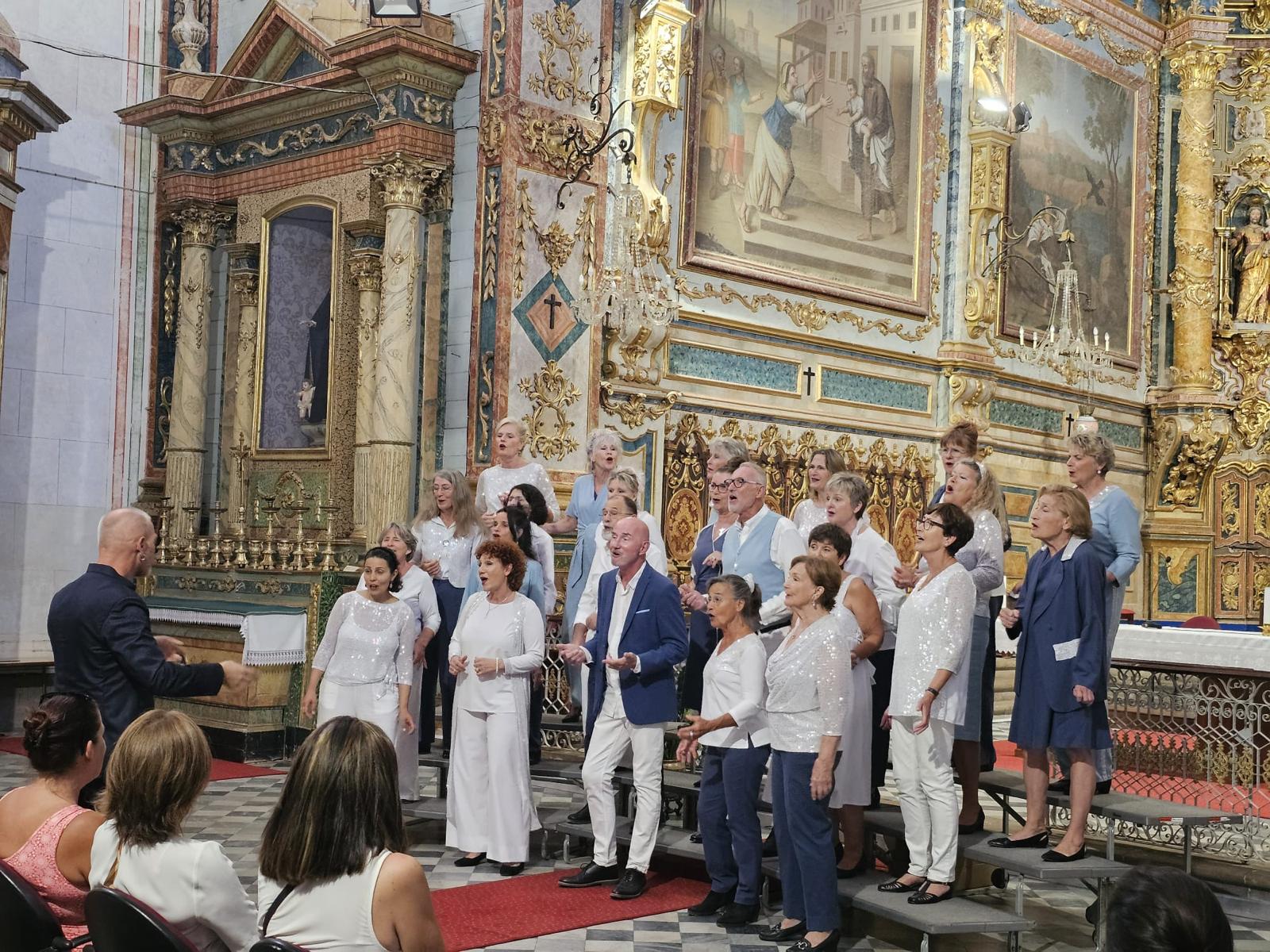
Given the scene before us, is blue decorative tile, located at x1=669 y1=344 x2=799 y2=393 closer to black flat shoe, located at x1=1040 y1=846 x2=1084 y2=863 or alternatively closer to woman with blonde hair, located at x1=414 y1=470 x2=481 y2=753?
woman with blonde hair, located at x1=414 y1=470 x2=481 y2=753

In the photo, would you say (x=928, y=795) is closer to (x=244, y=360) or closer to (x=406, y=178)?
A: (x=406, y=178)

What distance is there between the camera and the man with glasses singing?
251 inches

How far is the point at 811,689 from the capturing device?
5242 mm

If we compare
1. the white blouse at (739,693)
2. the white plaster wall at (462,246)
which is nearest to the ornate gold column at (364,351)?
the white plaster wall at (462,246)

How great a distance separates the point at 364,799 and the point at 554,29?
7986 mm

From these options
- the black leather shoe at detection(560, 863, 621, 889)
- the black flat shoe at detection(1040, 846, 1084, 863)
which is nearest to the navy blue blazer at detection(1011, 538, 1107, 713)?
the black flat shoe at detection(1040, 846, 1084, 863)

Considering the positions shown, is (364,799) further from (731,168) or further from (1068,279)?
(1068,279)

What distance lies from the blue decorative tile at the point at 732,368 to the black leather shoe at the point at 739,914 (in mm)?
5906

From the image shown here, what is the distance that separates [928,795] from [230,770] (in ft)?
16.7

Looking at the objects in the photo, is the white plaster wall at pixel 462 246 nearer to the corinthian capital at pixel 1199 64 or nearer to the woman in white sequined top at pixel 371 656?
the woman in white sequined top at pixel 371 656

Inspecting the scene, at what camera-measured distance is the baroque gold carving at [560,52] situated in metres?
→ 9.69

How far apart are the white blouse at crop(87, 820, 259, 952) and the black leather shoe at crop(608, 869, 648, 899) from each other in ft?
10.4

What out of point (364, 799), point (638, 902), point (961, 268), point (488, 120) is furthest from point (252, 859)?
point (961, 268)

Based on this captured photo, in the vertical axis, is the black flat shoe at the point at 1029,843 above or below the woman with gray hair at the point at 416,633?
below
